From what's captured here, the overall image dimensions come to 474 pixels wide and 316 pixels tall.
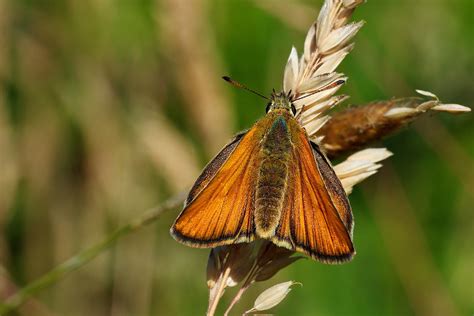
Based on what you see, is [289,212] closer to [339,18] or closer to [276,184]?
[276,184]

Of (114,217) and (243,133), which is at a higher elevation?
(243,133)

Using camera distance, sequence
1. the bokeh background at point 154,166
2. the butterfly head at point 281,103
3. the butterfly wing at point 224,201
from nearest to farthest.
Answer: the butterfly wing at point 224,201 → the butterfly head at point 281,103 → the bokeh background at point 154,166

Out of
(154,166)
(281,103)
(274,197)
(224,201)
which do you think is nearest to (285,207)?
(274,197)

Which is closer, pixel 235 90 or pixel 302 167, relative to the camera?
pixel 302 167

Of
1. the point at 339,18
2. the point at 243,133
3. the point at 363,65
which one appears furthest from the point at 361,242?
the point at 339,18

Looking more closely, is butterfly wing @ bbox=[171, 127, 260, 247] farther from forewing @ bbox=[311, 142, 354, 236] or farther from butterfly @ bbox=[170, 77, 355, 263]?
forewing @ bbox=[311, 142, 354, 236]

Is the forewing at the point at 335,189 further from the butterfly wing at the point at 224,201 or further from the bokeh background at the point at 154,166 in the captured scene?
the bokeh background at the point at 154,166

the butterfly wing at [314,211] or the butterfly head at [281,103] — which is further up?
the butterfly head at [281,103]

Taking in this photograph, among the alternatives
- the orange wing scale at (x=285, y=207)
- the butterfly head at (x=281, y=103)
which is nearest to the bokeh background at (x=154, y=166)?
the butterfly head at (x=281, y=103)
